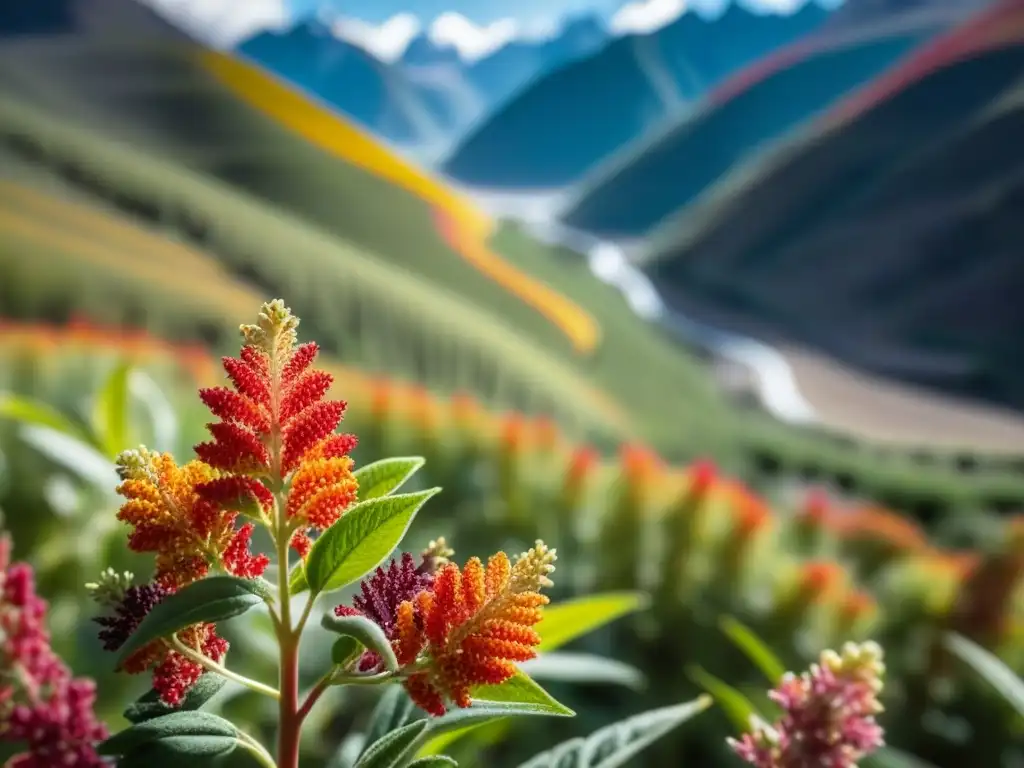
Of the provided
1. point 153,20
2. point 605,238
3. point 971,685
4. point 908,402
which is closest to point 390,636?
point 971,685

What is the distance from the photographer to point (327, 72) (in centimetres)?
2238

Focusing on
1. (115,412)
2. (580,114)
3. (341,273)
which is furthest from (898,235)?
(580,114)

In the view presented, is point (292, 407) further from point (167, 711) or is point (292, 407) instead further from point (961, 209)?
point (961, 209)

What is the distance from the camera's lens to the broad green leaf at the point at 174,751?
213mm

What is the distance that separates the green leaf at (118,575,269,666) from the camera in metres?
0.19

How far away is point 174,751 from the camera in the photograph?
22cm

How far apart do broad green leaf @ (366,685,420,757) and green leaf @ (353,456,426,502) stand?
4.1 inches

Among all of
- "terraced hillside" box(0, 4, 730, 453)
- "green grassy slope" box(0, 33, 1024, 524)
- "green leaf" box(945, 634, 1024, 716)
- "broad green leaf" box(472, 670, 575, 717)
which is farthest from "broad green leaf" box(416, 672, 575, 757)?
"green grassy slope" box(0, 33, 1024, 524)

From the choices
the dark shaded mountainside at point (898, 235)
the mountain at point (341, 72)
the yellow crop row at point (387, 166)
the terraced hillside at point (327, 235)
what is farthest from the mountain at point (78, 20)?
the dark shaded mountainside at point (898, 235)

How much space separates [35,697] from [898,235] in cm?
1425

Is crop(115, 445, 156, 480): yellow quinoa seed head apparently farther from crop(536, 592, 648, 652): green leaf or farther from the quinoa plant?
crop(536, 592, 648, 652): green leaf

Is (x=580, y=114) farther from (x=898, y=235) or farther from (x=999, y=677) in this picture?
(x=999, y=677)

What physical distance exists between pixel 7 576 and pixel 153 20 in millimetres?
15683

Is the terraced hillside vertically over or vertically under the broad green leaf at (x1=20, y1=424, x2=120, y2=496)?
over
